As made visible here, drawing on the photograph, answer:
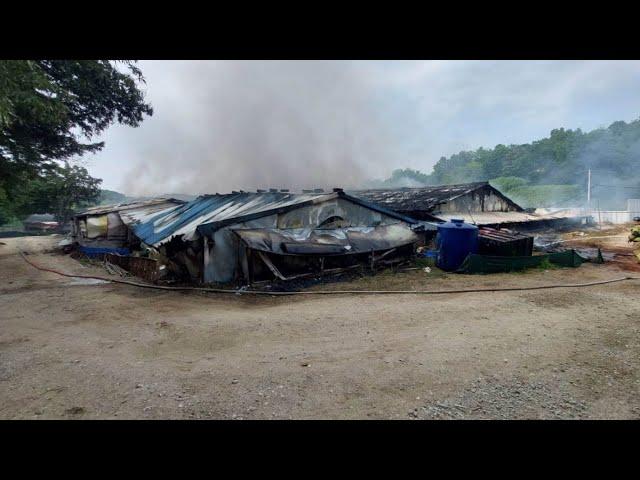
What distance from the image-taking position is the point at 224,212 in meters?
14.0

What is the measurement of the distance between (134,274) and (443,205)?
17070mm

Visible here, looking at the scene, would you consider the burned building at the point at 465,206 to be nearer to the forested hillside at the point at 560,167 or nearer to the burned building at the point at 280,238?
the burned building at the point at 280,238

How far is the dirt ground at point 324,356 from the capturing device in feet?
13.3

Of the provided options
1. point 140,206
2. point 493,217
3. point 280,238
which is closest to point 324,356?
point 280,238

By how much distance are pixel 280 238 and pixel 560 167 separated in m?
69.0

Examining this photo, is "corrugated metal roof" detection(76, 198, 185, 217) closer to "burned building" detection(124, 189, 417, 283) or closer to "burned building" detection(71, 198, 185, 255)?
"burned building" detection(71, 198, 185, 255)

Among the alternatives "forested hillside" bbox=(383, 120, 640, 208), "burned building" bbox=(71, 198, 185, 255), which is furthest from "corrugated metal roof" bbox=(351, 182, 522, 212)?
"forested hillside" bbox=(383, 120, 640, 208)

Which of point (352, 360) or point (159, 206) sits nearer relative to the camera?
point (352, 360)

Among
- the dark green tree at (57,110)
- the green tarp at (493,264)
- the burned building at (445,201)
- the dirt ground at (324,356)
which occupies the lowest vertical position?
the dirt ground at (324,356)

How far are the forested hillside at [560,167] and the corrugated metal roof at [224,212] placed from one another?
143 ft

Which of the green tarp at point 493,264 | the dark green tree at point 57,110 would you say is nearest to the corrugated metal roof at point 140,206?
the dark green tree at point 57,110

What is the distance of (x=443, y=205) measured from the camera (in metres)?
21.2
